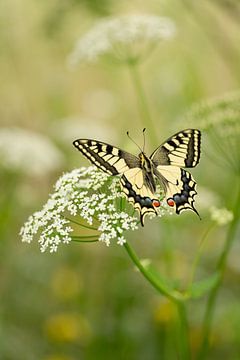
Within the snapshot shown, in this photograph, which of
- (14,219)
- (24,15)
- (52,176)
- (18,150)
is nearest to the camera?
(18,150)

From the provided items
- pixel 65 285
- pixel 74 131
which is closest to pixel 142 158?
pixel 65 285

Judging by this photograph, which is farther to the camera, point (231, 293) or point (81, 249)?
point (81, 249)

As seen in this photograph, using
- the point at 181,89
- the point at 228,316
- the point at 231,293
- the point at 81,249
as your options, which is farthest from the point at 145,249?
the point at 228,316

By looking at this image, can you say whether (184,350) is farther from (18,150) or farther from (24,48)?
(24,48)

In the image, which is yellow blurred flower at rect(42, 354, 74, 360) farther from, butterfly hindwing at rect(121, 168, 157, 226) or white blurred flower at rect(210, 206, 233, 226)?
butterfly hindwing at rect(121, 168, 157, 226)

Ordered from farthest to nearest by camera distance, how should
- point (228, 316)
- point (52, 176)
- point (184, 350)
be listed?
point (52, 176), point (228, 316), point (184, 350)

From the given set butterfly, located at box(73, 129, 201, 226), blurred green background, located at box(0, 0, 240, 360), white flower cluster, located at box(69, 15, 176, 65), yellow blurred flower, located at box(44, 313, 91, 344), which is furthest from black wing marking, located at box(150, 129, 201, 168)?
yellow blurred flower, located at box(44, 313, 91, 344)

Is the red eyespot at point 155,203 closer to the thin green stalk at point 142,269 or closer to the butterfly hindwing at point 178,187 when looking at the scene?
the butterfly hindwing at point 178,187
